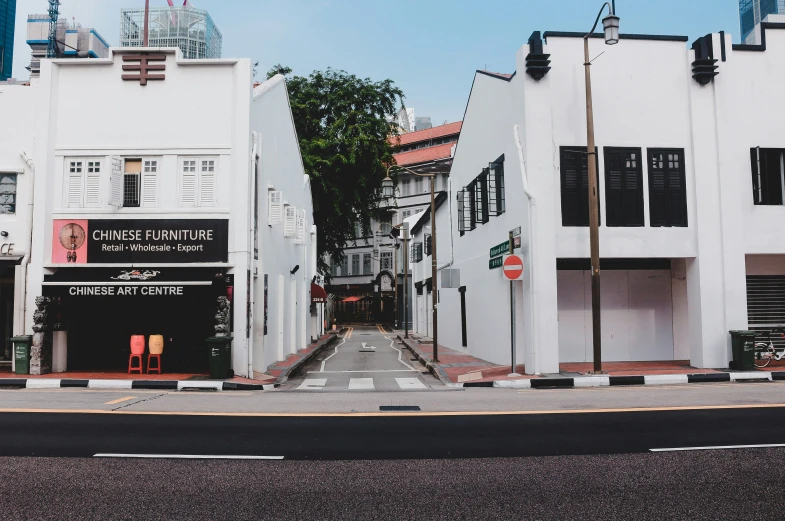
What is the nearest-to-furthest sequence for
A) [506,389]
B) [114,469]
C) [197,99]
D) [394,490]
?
[394,490]
[114,469]
[506,389]
[197,99]

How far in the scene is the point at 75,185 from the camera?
16562 millimetres

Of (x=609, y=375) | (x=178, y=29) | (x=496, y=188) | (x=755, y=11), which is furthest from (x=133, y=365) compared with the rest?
(x=178, y=29)

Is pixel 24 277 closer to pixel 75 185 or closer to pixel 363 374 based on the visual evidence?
pixel 75 185

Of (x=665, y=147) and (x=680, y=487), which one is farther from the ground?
(x=665, y=147)

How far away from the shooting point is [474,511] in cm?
498

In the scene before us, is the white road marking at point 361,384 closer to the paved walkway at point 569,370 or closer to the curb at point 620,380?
the paved walkway at point 569,370

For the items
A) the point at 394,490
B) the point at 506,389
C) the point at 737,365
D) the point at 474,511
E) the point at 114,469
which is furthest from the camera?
the point at 737,365

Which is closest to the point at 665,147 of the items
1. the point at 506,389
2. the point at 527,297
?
the point at 527,297

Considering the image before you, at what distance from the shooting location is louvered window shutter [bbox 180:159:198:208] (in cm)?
1642

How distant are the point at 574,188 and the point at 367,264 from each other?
4925cm

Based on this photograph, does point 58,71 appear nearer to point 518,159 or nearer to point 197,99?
point 197,99

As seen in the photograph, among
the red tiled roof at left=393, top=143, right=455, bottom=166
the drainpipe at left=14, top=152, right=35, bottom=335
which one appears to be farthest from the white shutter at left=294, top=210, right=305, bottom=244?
the red tiled roof at left=393, top=143, right=455, bottom=166

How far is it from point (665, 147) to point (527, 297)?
17.9ft

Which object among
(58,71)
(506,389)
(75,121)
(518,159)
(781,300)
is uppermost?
(58,71)
